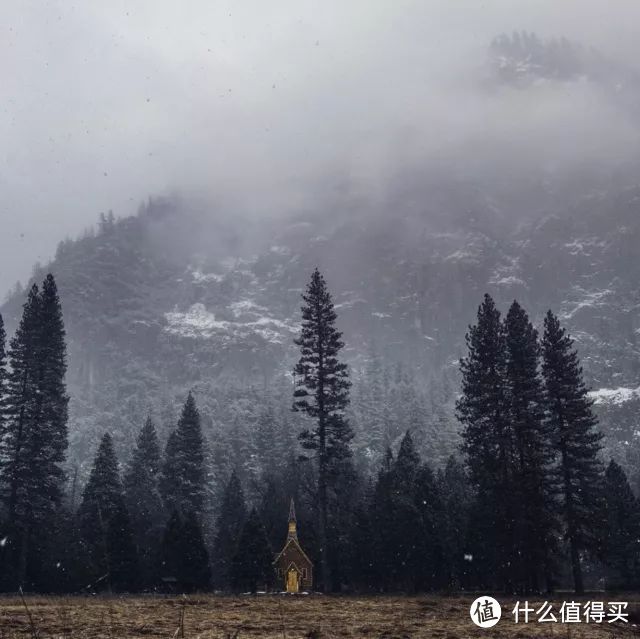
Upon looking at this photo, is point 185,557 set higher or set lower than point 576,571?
higher

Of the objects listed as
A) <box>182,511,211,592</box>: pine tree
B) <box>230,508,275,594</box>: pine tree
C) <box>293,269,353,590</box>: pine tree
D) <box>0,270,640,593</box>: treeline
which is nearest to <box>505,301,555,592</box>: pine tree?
<box>0,270,640,593</box>: treeline

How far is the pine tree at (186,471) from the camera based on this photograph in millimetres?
58500

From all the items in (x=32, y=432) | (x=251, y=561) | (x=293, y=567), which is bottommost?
(x=293, y=567)

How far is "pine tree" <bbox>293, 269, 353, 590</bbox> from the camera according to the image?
113 feet

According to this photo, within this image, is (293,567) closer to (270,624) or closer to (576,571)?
(576,571)

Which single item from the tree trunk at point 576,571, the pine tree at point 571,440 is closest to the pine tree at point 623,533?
the pine tree at point 571,440

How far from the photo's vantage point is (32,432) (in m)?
38.4

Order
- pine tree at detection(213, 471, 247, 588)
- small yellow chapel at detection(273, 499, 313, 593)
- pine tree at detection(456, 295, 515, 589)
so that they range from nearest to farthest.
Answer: pine tree at detection(456, 295, 515, 589) → small yellow chapel at detection(273, 499, 313, 593) → pine tree at detection(213, 471, 247, 588)

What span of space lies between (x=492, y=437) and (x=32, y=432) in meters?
25.3

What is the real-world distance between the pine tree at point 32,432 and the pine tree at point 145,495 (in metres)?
14.7

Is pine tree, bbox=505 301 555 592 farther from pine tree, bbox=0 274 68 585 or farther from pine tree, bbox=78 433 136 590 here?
pine tree, bbox=0 274 68 585

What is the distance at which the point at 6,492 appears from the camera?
128 ft

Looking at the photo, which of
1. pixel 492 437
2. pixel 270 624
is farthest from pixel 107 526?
pixel 270 624

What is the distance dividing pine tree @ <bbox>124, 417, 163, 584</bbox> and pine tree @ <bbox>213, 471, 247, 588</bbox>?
21.1 ft
